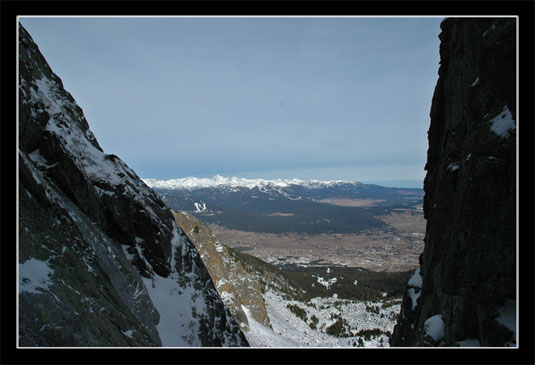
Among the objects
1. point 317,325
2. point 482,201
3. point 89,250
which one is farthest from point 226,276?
point 482,201

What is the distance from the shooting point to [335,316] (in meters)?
70.5

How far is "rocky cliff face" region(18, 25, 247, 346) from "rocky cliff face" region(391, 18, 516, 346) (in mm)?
12507

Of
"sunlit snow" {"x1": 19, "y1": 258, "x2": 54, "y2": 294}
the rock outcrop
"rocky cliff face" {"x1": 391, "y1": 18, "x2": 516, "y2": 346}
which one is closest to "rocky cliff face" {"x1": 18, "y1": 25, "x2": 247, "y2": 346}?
"sunlit snow" {"x1": 19, "y1": 258, "x2": 54, "y2": 294}

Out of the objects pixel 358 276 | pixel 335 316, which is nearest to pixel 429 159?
pixel 335 316

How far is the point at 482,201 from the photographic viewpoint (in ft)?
29.8

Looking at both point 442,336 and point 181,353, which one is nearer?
point 181,353

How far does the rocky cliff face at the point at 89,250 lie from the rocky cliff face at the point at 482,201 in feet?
41.0

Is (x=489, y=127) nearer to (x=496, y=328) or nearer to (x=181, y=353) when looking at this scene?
(x=496, y=328)

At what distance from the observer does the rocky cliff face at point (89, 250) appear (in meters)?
8.20

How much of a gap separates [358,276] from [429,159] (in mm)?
175262

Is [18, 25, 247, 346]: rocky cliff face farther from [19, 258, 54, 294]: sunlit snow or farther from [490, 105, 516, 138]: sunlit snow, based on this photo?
[490, 105, 516, 138]: sunlit snow

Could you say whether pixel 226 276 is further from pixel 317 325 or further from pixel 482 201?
pixel 482 201

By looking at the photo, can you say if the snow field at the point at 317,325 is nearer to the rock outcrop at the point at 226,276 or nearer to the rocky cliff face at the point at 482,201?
the rock outcrop at the point at 226,276

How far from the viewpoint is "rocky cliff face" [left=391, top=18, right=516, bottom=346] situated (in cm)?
841
